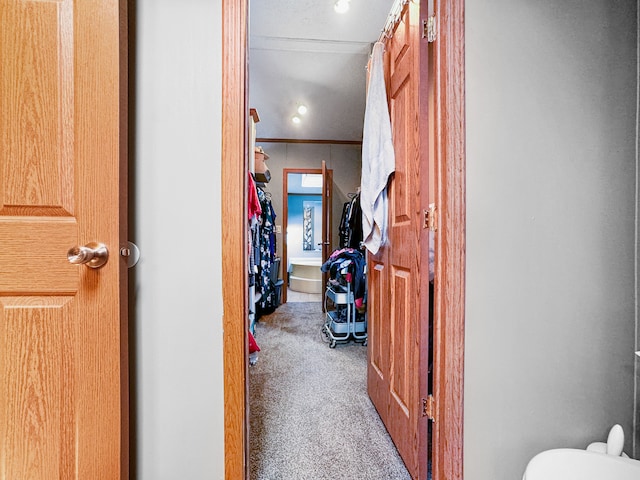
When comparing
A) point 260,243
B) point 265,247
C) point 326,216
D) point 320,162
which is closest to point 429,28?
point 260,243

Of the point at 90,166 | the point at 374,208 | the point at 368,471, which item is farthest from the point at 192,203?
the point at 368,471

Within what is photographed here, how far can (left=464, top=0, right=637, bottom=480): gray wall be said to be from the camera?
1.02 meters

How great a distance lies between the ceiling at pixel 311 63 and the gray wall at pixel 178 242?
1527 mm

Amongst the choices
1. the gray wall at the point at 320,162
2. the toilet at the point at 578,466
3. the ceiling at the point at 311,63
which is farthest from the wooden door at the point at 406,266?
the gray wall at the point at 320,162

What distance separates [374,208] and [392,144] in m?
0.34

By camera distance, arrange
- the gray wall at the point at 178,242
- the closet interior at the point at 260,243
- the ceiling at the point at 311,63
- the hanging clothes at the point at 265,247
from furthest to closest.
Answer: the hanging clothes at the point at 265,247 < the closet interior at the point at 260,243 < the ceiling at the point at 311,63 < the gray wall at the point at 178,242

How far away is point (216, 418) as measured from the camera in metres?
0.95

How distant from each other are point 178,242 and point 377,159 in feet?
3.51

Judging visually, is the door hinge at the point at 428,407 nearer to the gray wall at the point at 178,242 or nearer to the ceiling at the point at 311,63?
the gray wall at the point at 178,242

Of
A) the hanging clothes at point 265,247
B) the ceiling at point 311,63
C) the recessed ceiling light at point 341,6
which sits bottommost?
the hanging clothes at point 265,247

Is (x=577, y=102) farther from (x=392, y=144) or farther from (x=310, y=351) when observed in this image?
(x=310, y=351)

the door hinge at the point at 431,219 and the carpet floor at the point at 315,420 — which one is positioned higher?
the door hinge at the point at 431,219

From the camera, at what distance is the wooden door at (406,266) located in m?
1.20

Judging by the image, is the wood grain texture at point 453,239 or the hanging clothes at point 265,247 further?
the hanging clothes at point 265,247
